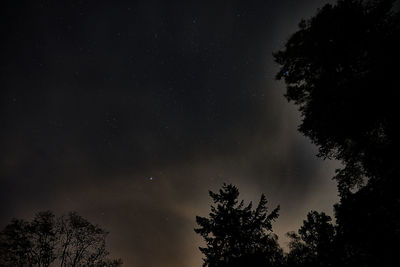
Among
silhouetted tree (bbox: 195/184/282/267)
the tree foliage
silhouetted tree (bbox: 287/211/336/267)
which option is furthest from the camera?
silhouetted tree (bbox: 287/211/336/267)

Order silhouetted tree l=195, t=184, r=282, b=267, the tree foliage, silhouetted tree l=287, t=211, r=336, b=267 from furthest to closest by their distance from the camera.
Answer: silhouetted tree l=287, t=211, r=336, b=267 → silhouetted tree l=195, t=184, r=282, b=267 → the tree foliage

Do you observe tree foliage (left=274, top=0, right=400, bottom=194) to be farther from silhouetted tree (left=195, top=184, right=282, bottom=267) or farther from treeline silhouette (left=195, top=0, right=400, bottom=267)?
silhouetted tree (left=195, top=184, right=282, bottom=267)

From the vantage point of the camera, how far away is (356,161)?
30.1 feet

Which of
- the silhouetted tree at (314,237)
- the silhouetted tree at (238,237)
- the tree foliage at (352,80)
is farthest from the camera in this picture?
the silhouetted tree at (314,237)

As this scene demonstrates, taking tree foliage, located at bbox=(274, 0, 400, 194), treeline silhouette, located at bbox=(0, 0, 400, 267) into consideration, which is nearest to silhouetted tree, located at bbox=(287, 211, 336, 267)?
treeline silhouette, located at bbox=(0, 0, 400, 267)

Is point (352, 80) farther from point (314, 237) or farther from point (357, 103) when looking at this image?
point (314, 237)

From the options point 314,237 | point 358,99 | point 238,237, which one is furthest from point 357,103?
point 314,237

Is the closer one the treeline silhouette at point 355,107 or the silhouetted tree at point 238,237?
the treeline silhouette at point 355,107

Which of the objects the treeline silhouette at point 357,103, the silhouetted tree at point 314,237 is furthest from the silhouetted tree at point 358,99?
the silhouetted tree at point 314,237

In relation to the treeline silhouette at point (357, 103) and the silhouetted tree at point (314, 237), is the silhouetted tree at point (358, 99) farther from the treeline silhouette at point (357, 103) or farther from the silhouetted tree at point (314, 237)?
the silhouetted tree at point (314, 237)

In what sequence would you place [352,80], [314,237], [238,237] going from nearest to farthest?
[352,80] < [238,237] < [314,237]

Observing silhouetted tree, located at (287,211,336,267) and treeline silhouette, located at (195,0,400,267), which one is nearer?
treeline silhouette, located at (195,0,400,267)

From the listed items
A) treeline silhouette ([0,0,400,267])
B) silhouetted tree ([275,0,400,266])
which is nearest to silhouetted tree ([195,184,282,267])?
treeline silhouette ([0,0,400,267])

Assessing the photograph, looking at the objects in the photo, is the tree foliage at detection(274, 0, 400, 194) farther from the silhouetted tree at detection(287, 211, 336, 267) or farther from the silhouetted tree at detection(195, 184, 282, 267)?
the silhouetted tree at detection(287, 211, 336, 267)
